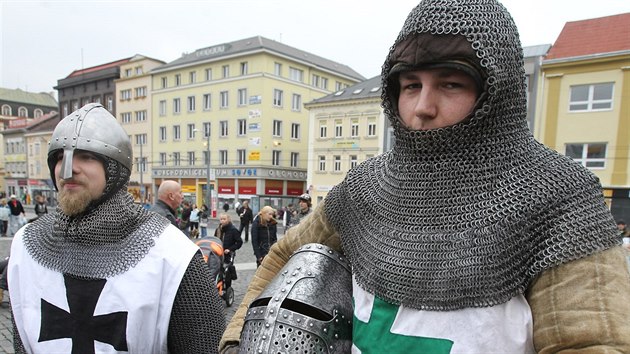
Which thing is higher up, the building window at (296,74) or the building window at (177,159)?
the building window at (296,74)

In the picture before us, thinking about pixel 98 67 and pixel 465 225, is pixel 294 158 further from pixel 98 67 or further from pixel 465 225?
pixel 465 225

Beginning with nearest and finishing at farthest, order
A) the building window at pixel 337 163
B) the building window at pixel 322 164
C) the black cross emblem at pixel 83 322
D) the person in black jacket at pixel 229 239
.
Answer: the black cross emblem at pixel 83 322 < the person in black jacket at pixel 229 239 < the building window at pixel 337 163 < the building window at pixel 322 164

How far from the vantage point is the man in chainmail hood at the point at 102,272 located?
1654 mm

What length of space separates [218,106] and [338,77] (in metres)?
10.8

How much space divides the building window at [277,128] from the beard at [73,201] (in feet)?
93.0

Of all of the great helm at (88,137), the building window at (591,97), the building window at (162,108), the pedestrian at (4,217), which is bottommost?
the pedestrian at (4,217)

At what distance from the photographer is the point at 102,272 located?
1.70 metres

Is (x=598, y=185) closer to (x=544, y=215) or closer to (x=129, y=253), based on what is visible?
(x=544, y=215)

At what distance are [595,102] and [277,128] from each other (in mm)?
20164

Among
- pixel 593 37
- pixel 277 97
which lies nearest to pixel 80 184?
pixel 593 37

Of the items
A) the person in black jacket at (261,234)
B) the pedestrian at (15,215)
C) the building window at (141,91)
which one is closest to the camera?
the person in black jacket at (261,234)

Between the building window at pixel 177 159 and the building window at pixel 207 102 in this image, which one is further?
the building window at pixel 177 159

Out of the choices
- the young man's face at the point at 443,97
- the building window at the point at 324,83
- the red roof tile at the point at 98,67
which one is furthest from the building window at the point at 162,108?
the young man's face at the point at 443,97

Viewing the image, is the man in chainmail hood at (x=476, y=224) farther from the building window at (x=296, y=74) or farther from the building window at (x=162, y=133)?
the building window at (x=162, y=133)
